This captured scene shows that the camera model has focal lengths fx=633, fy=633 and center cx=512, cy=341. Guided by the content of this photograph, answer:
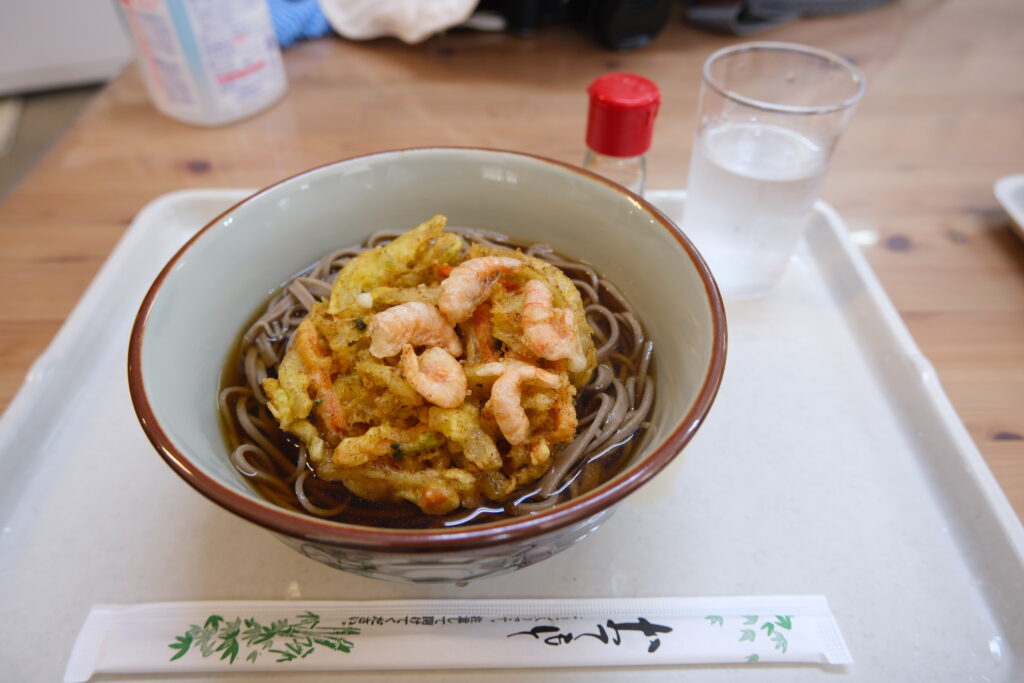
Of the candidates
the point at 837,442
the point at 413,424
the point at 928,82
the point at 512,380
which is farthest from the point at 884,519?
the point at 928,82

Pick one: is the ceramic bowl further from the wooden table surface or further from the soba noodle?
the wooden table surface

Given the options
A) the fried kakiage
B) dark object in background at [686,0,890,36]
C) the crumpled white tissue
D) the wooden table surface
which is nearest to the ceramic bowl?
the fried kakiage

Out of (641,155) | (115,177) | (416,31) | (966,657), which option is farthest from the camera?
(416,31)

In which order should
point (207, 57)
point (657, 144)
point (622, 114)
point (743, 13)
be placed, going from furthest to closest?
point (743, 13) → point (657, 144) → point (207, 57) → point (622, 114)

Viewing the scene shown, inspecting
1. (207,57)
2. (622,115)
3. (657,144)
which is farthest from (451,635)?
(207,57)

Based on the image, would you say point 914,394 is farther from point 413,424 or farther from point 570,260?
point 413,424

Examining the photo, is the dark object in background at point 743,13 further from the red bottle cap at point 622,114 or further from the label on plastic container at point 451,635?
the label on plastic container at point 451,635

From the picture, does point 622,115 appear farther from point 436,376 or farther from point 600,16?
point 600,16
